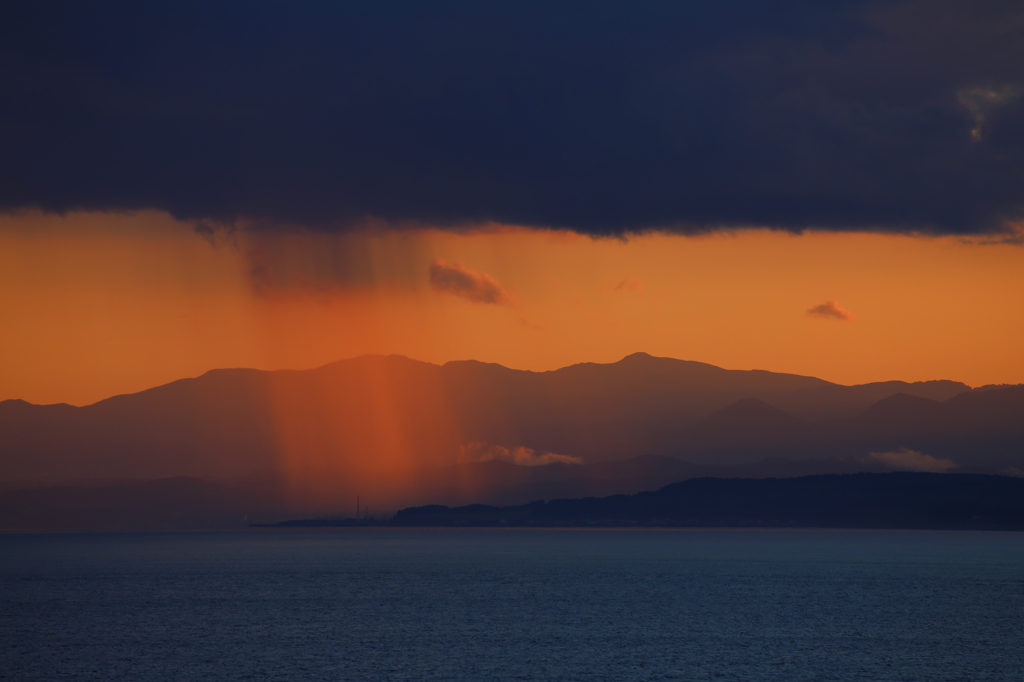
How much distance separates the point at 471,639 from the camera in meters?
111

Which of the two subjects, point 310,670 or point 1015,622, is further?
point 1015,622

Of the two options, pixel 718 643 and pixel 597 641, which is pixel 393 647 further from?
pixel 718 643

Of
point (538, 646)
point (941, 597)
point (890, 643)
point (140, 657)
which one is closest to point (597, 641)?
point (538, 646)

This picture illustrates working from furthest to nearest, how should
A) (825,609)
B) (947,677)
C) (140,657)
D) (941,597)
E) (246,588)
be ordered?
1. (246,588)
2. (941,597)
3. (825,609)
4. (140,657)
5. (947,677)

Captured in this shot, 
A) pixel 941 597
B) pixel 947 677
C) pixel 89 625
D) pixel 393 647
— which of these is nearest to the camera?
pixel 947 677

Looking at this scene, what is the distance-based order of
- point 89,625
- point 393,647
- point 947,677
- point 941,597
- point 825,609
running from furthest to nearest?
point 941,597
point 825,609
point 89,625
point 393,647
point 947,677

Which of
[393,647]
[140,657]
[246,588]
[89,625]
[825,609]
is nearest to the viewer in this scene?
[140,657]

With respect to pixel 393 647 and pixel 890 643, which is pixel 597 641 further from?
pixel 890 643

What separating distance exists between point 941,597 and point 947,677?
92318 mm

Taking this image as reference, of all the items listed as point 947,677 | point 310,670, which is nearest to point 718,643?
point 947,677

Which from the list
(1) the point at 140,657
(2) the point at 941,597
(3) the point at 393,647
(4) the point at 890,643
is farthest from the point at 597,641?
(2) the point at 941,597

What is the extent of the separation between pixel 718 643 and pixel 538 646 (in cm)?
1940

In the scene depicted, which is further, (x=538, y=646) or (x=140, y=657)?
(x=538, y=646)

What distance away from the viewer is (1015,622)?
5157 inches
